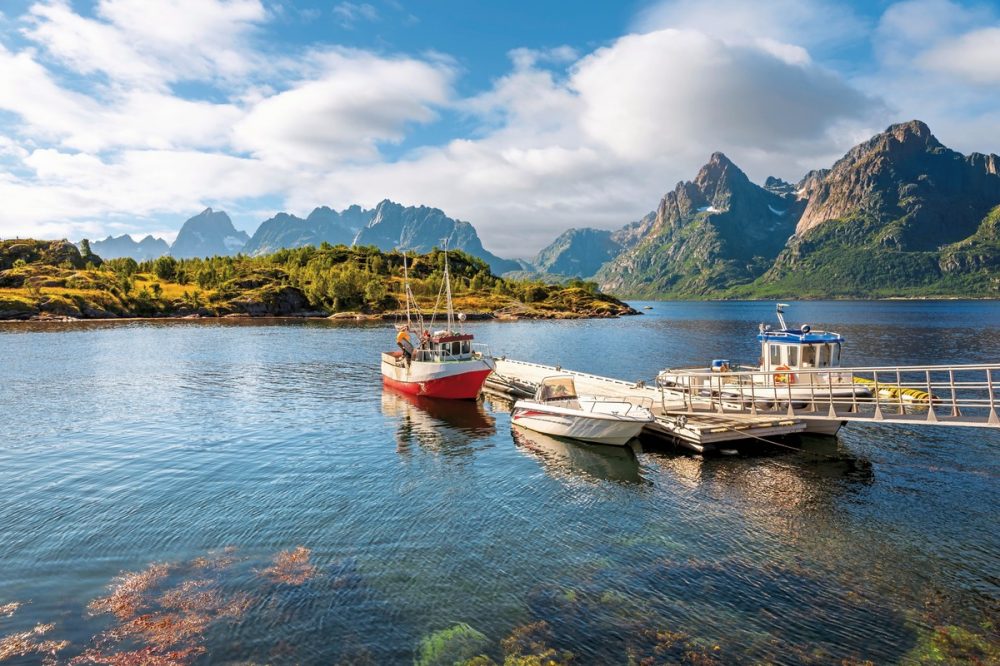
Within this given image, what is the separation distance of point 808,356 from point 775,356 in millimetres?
2034

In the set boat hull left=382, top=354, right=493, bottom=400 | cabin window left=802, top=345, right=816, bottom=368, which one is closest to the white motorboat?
boat hull left=382, top=354, right=493, bottom=400

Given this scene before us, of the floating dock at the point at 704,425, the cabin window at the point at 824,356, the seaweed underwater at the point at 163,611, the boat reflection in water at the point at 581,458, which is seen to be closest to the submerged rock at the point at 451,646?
the seaweed underwater at the point at 163,611

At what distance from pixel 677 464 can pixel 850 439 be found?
13765mm

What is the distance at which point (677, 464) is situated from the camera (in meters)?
31.7

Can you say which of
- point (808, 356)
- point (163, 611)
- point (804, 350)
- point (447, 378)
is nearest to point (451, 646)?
point (163, 611)

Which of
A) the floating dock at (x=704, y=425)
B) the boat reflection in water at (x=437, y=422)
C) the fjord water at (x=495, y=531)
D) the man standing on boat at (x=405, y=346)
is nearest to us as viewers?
the fjord water at (x=495, y=531)

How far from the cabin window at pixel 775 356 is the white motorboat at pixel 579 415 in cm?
912

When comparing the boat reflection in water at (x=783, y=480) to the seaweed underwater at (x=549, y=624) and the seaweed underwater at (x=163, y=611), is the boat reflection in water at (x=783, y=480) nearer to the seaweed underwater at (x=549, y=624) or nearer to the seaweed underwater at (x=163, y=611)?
the seaweed underwater at (x=549, y=624)

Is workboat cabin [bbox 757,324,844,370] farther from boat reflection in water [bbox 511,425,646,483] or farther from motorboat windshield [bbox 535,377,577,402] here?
motorboat windshield [bbox 535,377,577,402]

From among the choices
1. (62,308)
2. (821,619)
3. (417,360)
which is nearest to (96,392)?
(417,360)

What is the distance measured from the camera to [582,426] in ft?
117

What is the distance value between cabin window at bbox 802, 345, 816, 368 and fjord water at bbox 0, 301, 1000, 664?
5502mm

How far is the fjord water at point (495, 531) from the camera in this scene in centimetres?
1549

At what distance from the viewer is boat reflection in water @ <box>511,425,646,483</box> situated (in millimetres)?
30156
